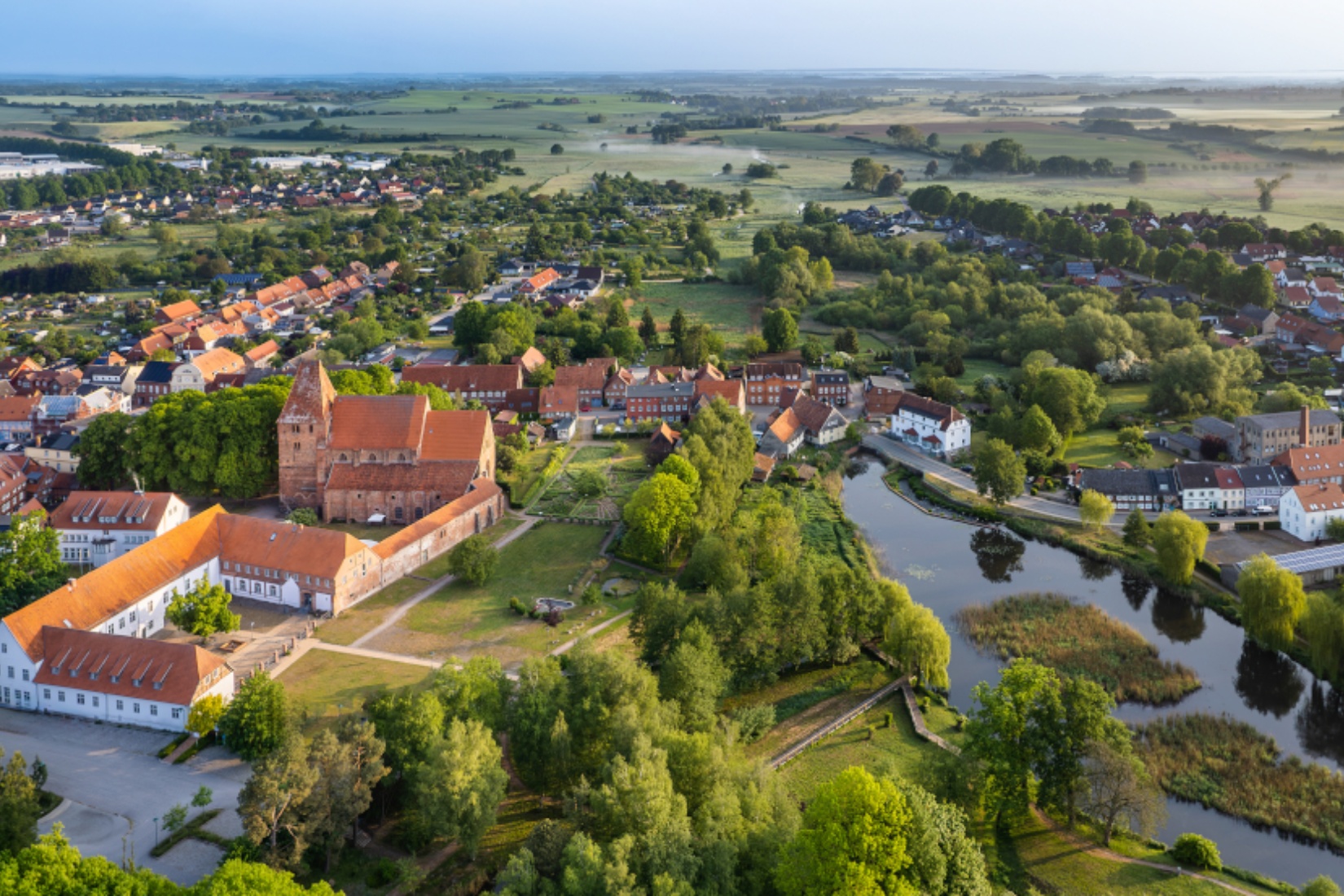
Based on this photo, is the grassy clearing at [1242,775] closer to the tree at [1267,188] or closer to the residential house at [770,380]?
the residential house at [770,380]

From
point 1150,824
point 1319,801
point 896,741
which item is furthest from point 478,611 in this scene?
point 1319,801

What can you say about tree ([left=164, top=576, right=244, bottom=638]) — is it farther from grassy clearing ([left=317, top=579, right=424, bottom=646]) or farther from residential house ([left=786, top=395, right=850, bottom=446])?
residential house ([left=786, top=395, right=850, bottom=446])

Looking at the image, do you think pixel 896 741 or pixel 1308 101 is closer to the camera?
pixel 896 741

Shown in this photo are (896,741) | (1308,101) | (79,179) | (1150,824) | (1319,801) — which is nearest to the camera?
(1150,824)

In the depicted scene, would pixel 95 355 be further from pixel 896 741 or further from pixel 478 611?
pixel 896 741

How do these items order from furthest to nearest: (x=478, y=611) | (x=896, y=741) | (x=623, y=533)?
(x=623, y=533)
(x=478, y=611)
(x=896, y=741)

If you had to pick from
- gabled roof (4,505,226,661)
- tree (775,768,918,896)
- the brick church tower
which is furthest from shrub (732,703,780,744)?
the brick church tower
